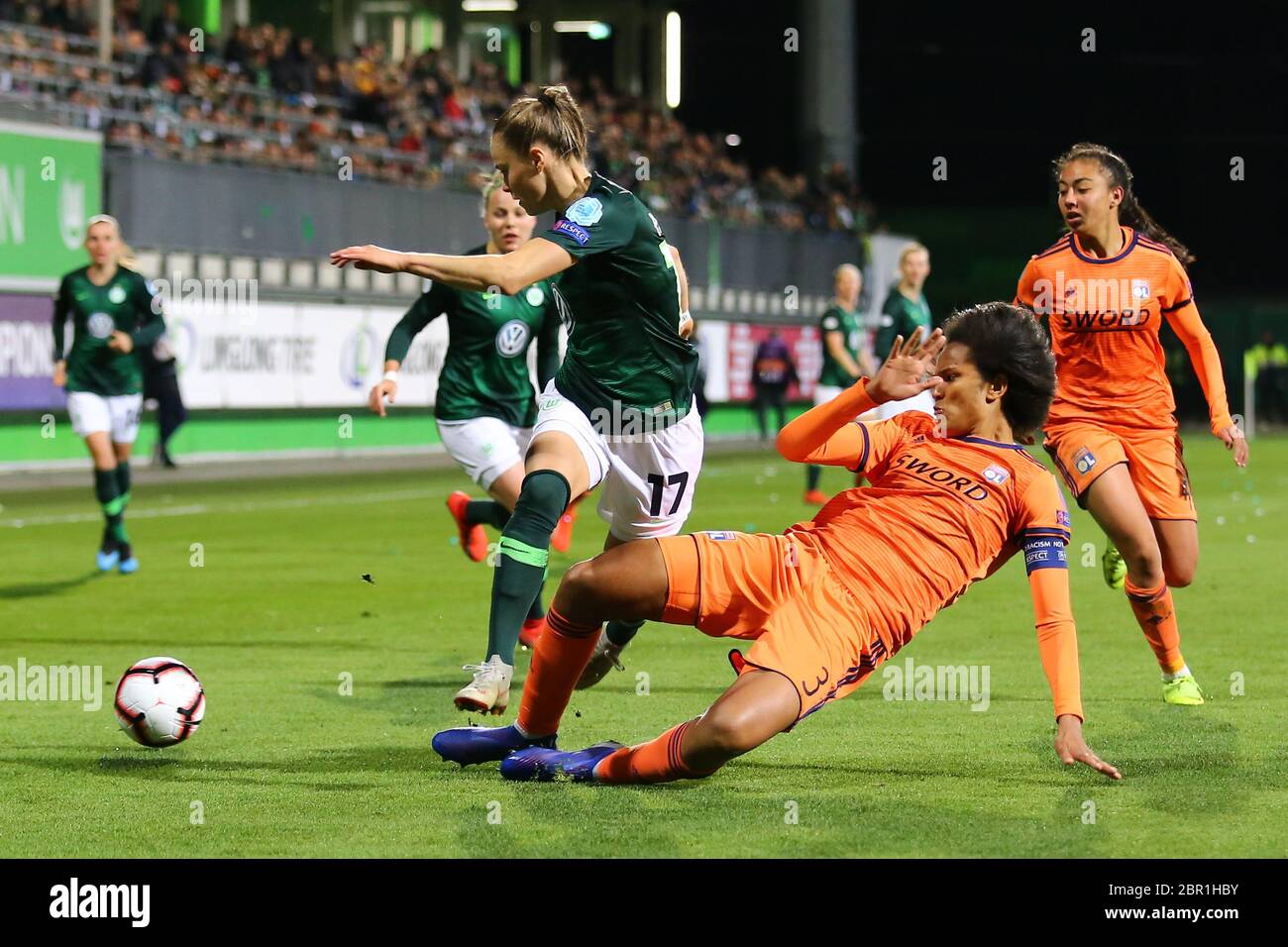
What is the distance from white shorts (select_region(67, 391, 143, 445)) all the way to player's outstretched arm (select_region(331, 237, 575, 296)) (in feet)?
25.4

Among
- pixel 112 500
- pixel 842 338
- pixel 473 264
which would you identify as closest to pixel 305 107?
pixel 842 338

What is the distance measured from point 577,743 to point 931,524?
1.78 metres

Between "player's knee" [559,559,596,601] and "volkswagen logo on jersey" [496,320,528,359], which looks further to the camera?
"volkswagen logo on jersey" [496,320,528,359]

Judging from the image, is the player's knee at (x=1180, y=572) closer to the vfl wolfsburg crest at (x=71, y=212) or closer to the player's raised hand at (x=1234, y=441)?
the player's raised hand at (x=1234, y=441)

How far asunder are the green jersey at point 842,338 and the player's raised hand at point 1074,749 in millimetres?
12542

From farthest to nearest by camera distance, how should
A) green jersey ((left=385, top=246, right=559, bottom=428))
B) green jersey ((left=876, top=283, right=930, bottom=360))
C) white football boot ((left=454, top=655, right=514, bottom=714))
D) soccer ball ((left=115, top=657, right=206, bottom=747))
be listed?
green jersey ((left=876, top=283, right=930, bottom=360)), green jersey ((left=385, top=246, right=559, bottom=428)), soccer ball ((left=115, top=657, right=206, bottom=747)), white football boot ((left=454, top=655, right=514, bottom=714))

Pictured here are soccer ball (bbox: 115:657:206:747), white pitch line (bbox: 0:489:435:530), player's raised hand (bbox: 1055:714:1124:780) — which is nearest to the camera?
player's raised hand (bbox: 1055:714:1124:780)

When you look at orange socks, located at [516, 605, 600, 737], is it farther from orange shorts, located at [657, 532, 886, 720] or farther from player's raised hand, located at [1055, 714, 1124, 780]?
player's raised hand, located at [1055, 714, 1124, 780]

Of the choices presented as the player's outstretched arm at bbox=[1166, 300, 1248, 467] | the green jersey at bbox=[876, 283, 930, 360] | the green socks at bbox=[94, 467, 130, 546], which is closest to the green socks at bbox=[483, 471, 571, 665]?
the player's outstretched arm at bbox=[1166, 300, 1248, 467]

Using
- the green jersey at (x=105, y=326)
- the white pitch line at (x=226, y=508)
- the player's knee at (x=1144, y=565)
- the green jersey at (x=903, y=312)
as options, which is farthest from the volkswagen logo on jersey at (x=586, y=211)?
the white pitch line at (x=226, y=508)

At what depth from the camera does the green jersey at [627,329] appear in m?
6.48

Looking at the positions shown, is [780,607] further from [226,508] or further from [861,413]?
[226,508]

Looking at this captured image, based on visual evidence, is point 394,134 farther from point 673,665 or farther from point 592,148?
point 673,665

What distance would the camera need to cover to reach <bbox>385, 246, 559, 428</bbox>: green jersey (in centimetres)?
945
